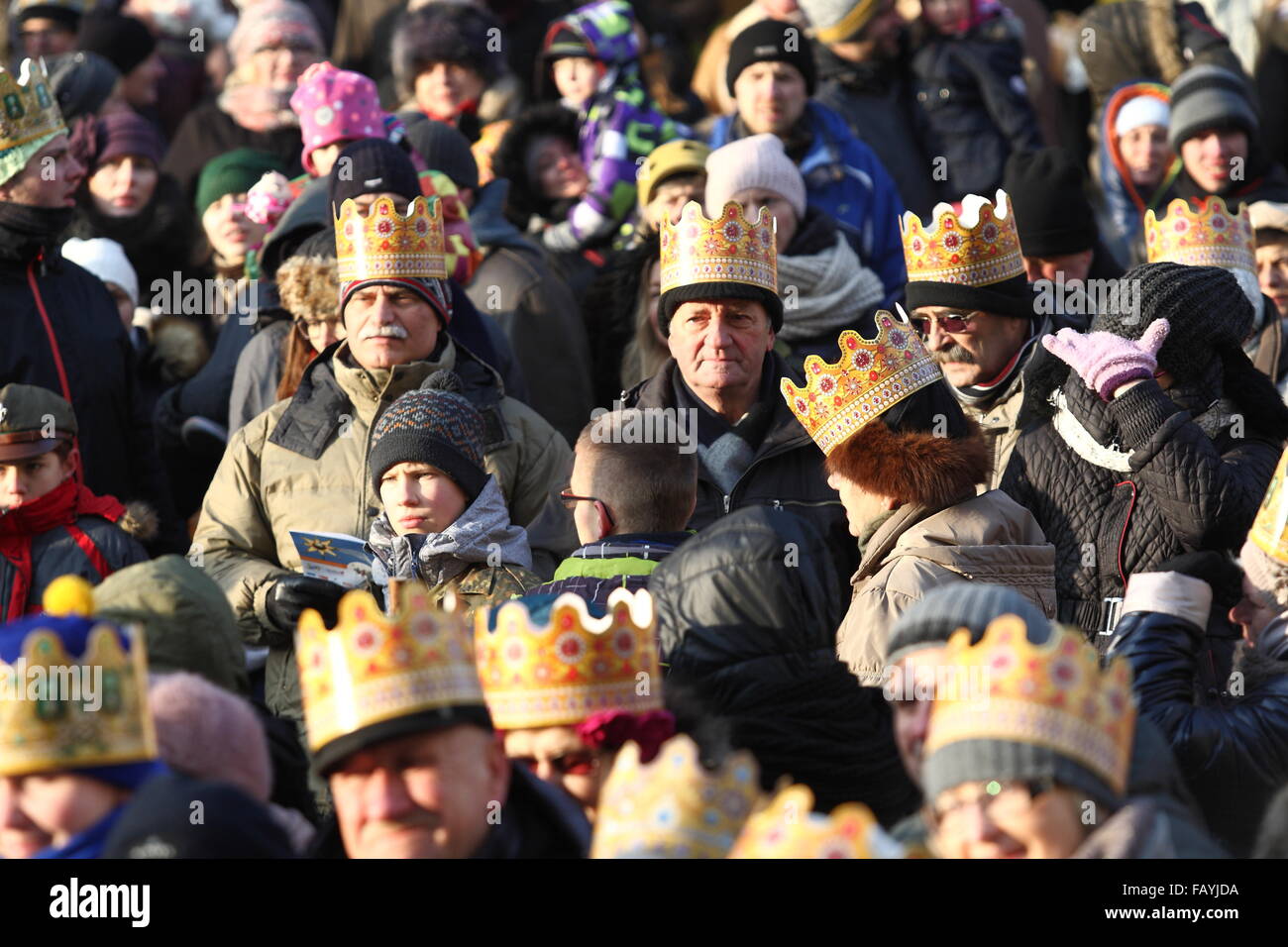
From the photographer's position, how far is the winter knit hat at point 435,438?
6.52 m

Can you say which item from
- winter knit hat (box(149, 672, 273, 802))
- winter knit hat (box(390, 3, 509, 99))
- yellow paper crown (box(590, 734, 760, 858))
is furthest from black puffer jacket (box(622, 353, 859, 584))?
winter knit hat (box(390, 3, 509, 99))

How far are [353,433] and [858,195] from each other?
3.08 meters

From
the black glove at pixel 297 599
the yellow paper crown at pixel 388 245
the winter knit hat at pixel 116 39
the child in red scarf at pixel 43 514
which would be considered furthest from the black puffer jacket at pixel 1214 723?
the winter knit hat at pixel 116 39

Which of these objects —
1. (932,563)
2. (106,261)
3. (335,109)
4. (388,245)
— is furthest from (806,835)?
(106,261)

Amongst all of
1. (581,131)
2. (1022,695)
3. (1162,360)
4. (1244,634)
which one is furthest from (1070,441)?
(581,131)

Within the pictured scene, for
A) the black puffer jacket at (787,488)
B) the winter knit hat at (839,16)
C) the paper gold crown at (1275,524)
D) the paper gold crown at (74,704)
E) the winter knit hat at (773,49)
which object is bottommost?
the paper gold crown at (74,704)

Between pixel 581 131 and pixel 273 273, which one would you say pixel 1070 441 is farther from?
pixel 581 131

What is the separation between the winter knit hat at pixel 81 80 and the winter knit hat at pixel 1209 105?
15.8ft

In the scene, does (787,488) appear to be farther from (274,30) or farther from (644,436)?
(274,30)

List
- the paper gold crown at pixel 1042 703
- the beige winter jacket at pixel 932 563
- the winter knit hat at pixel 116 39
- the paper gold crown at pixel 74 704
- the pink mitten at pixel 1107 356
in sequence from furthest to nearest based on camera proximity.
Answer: the winter knit hat at pixel 116 39 < the pink mitten at pixel 1107 356 < the beige winter jacket at pixel 932 563 < the paper gold crown at pixel 74 704 < the paper gold crown at pixel 1042 703

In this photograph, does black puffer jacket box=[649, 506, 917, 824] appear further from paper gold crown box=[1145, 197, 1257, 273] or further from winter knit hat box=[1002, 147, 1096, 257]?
winter knit hat box=[1002, 147, 1096, 257]

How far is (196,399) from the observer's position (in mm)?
8875

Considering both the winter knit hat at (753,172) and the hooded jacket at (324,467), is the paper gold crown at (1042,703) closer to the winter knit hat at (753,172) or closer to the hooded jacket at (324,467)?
the hooded jacket at (324,467)
